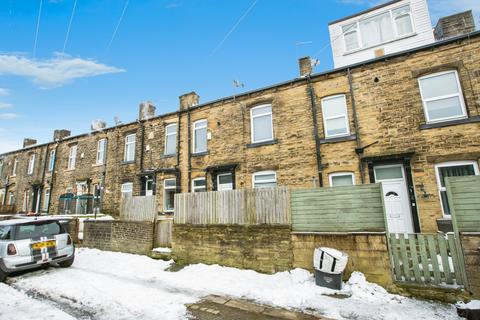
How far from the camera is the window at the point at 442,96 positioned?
9630mm

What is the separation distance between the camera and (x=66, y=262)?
347 inches

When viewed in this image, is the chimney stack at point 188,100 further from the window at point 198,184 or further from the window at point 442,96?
the window at point 442,96

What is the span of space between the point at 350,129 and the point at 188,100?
10004mm

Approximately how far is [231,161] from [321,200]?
722 centimetres

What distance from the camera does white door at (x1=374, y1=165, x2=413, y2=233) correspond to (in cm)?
976

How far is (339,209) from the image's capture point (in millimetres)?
6875

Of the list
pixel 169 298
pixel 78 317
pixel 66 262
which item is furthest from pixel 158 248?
pixel 78 317

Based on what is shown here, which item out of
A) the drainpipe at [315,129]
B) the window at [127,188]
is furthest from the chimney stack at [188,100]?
the drainpipe at [315,129]

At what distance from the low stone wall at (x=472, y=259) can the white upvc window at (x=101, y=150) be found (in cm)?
2086

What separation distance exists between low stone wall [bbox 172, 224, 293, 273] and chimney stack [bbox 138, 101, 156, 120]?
11.5 meters

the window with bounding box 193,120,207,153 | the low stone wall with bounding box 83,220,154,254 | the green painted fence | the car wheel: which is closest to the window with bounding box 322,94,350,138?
the green painted fence

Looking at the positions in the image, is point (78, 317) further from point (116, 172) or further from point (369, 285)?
point (116, 172)

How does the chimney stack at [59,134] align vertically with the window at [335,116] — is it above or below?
above

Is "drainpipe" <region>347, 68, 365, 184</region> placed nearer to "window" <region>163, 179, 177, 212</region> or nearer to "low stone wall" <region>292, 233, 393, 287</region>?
"low stone wall" <region>292, 233, 393, 287</region>
